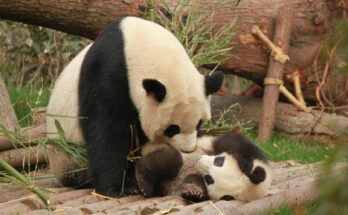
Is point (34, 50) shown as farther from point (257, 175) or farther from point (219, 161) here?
point (257, 175)

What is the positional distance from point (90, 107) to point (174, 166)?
63 centimetres

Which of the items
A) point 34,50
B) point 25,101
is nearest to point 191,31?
point 25,101

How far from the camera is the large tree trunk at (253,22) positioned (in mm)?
6355

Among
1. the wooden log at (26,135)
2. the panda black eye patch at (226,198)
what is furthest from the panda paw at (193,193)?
the wooden log at (26,135)

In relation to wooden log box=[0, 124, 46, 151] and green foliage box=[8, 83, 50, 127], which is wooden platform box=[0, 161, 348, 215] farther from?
green foliage box=[8, 83, 50, 127]

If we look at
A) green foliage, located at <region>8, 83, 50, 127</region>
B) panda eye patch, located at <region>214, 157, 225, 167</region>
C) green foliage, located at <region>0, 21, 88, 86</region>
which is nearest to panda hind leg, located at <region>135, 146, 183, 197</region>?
panda eye patch, located at <region>214, 157, 225, 167</region>

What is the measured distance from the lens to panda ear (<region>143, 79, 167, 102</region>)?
11.6 feet

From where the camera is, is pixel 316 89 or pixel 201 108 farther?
pixel 316 89

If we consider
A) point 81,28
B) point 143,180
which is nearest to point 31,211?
point 143,180

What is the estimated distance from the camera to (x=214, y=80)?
390 centimetres

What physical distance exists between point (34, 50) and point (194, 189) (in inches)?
242

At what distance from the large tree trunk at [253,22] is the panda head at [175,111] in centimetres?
276

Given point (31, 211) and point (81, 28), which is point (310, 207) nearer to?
point (31, 211)

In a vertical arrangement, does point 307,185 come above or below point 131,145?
below
